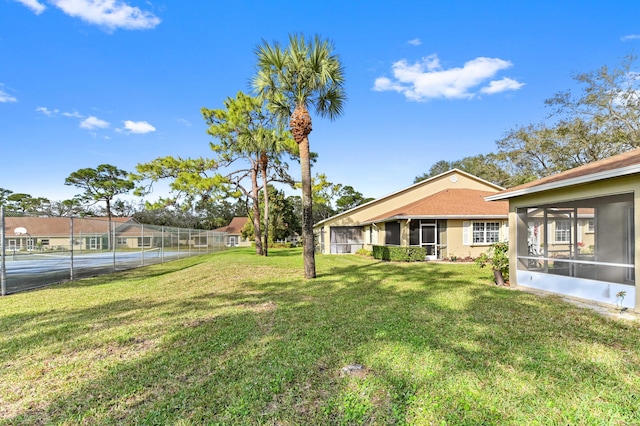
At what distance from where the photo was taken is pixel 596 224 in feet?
34.0

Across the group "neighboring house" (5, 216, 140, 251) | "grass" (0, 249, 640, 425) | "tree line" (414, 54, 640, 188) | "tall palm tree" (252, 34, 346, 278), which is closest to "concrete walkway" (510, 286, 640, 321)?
"grass" (0, 249, 640, 425)

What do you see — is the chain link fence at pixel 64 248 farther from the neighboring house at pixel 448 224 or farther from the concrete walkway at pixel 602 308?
the concrete walkway at pixel 602 308

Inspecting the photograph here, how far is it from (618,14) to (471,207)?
988 centimetres

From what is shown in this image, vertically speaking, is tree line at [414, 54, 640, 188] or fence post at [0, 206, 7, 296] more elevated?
tree line at [414, 54, 640, 188]

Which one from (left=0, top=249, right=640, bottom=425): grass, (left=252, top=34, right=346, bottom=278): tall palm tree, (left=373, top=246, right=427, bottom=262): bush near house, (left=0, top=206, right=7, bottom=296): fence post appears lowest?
(left=373, top=246, right=427, bottom=262): bush near house

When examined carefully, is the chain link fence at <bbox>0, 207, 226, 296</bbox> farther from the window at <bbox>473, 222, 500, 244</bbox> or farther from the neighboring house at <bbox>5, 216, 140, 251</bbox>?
the window at <bbox>473, 222, 500, 244</bbox>

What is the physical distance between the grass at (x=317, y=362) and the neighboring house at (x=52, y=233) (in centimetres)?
299

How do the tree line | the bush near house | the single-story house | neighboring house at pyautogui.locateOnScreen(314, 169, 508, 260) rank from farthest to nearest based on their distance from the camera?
the tree line → neighboring house at pyautogui.locateOnScreen(314, 169, 508, 260) → the bush near house → the single-story house

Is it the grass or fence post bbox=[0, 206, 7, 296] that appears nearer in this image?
the grass

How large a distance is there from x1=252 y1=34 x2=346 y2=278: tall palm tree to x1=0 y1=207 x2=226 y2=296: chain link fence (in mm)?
7692

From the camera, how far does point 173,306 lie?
6.71 meters

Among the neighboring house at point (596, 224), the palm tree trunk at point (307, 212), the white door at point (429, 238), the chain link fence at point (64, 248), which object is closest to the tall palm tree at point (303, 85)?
the palm tree trunk at point (307, 212)

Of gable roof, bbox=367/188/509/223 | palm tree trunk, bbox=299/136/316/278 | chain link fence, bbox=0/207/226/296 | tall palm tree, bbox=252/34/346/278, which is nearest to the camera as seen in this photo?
chain link fence, bbox=0/207/226/296

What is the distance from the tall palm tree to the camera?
395 inches
